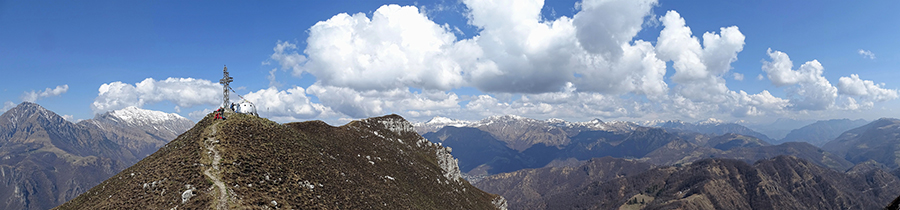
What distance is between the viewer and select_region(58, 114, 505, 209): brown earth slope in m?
46.3

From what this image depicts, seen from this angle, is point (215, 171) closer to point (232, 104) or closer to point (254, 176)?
point (254, 176)

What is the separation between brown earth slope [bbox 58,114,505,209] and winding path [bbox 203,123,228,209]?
0.10 m

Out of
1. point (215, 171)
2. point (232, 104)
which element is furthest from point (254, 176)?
point (232, 104)

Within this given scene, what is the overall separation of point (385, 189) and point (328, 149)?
18491 millimetres

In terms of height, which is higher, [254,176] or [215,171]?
[215,171]

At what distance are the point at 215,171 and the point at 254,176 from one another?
190 inches

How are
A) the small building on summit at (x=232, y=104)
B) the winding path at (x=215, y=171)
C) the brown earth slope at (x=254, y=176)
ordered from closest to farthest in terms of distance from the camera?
the winding path at (x=215, y=171)
the brown earth slope at (x=254, y=176)
the small building on summit at (x=232, y=104)

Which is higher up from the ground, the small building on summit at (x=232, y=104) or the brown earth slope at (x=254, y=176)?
the small building on summit at (x=232, y=104)

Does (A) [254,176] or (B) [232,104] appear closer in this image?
(A) [254,176]

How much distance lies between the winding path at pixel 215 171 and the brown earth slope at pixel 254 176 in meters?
0.10

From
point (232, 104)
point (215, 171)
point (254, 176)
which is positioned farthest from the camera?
point (232, 104)

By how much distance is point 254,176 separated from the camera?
170ft

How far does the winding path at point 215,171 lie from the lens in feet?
141

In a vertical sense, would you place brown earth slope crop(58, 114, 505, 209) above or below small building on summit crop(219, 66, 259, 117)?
below
